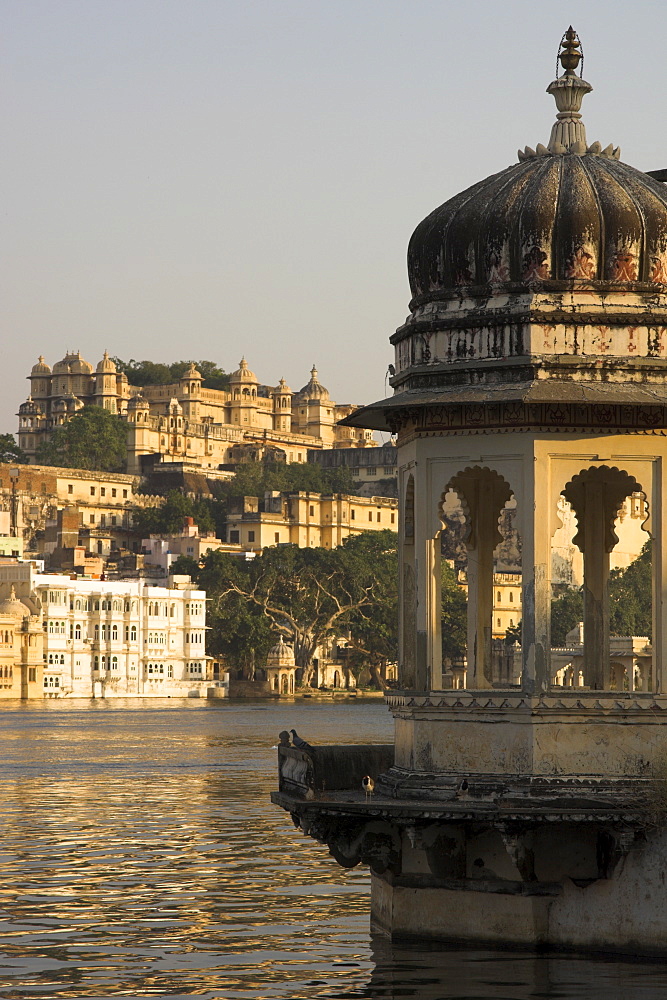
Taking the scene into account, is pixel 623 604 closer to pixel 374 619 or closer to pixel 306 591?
pixel 374 619

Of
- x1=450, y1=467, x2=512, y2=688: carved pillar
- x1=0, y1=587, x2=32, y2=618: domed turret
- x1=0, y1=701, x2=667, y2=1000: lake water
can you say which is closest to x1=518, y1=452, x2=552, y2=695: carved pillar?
x1=0, y1=701, x2=667, y2=1000: lake water

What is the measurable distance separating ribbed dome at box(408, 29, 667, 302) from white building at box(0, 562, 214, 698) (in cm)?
10178

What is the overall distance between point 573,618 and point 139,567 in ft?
177

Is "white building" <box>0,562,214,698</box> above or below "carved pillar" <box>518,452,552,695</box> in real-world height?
above

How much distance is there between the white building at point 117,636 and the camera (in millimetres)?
115188

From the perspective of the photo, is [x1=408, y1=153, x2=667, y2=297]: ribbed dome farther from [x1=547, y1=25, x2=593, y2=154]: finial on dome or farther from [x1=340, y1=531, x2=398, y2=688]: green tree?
[x1=340, y1=531, x2=398, y2=688]: green tree

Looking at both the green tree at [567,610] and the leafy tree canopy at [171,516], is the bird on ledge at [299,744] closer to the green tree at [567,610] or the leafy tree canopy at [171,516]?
the green tree at [567,610]

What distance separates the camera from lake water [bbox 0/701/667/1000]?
12258 millimetres

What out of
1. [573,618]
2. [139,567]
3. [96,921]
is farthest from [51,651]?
[96,921]

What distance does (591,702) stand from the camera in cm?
1247

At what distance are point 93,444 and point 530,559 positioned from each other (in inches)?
6649

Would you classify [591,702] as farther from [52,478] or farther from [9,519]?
[52,478]

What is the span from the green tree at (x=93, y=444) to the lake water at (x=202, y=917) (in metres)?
142

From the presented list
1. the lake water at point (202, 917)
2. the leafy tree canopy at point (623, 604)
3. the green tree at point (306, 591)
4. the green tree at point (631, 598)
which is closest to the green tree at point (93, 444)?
the green tree at point (306, 591)
